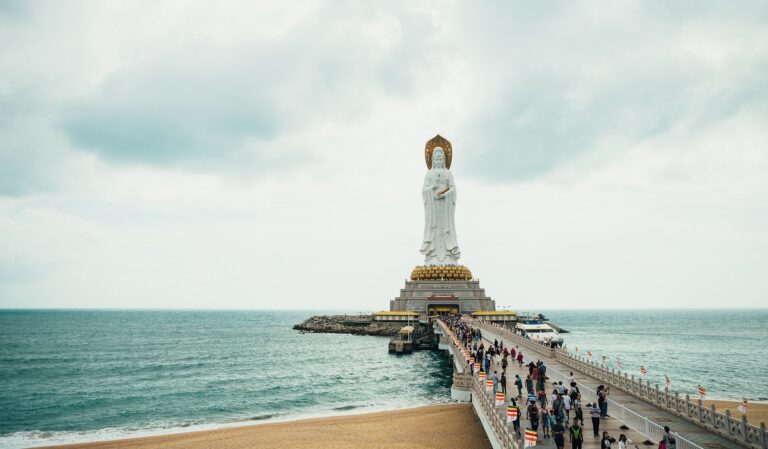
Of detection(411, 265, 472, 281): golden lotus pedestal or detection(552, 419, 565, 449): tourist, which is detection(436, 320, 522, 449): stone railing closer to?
detection(552, 419, 565, 449): tourist

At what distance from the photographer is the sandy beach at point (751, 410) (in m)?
21.2

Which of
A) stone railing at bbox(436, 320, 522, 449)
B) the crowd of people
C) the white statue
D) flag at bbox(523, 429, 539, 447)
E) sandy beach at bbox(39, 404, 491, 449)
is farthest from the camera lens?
the white statue

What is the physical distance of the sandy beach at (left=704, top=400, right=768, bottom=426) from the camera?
2118cm

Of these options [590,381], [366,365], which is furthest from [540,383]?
[366,365]

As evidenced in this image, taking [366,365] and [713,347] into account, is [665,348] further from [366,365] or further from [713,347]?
[366,365]

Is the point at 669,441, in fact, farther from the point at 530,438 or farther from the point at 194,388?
the point at 194,388

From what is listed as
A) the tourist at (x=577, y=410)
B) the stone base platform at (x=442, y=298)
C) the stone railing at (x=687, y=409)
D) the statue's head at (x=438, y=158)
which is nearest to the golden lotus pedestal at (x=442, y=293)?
the stone base platform at (x=442, y=298)

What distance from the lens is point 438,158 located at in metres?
63.3

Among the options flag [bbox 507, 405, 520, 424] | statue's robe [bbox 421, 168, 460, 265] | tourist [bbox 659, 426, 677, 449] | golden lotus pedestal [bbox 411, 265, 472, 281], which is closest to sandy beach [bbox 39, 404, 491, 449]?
flag [bbox 507, 405, 520, 424]

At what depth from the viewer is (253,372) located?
118 ft

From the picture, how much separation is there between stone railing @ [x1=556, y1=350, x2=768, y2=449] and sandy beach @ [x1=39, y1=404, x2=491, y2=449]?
5.40 m

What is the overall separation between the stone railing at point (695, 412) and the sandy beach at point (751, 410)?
590 centimetres

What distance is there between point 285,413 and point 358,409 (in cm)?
356

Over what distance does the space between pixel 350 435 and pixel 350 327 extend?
45871 millimetres
